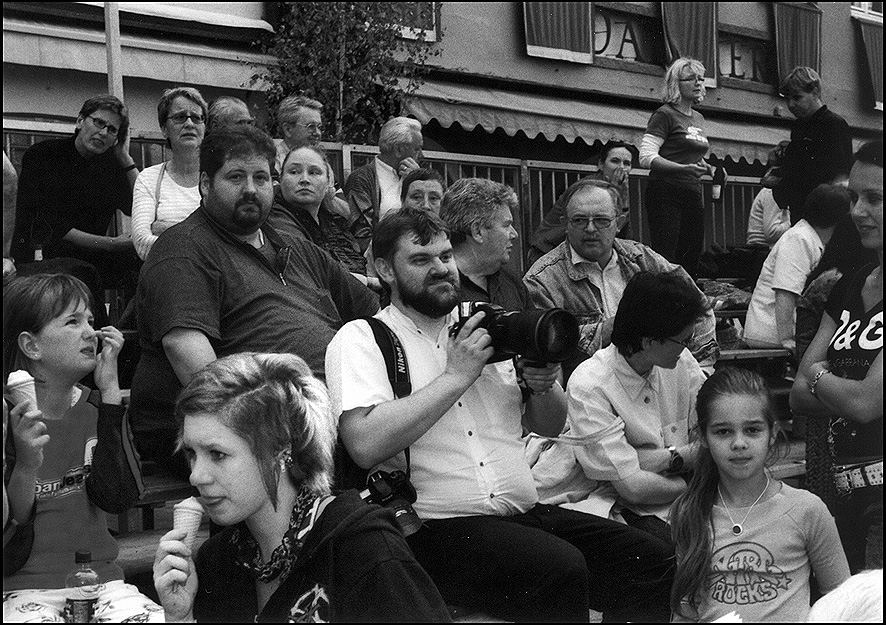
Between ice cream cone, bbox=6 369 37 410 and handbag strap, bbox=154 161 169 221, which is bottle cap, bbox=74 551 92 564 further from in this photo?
handbag strap, bbox=154 161 169 221

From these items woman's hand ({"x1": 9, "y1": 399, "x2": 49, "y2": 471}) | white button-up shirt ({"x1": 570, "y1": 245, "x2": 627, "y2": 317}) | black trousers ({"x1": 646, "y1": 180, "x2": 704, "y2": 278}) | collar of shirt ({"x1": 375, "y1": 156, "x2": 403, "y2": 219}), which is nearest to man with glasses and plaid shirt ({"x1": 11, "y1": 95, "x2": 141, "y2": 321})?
collar of shirt ({"x1": 375, "y1": 156, "x2": 403, "y2": 219})

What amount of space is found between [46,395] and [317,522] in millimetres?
978

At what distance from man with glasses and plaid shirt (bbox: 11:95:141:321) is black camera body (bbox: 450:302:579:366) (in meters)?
1.86

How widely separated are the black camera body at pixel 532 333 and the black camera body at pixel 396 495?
38 centimetres

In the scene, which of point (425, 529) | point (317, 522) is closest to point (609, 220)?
point (425, 529)

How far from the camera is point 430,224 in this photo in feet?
10.2

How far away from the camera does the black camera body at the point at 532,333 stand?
282 centimetres

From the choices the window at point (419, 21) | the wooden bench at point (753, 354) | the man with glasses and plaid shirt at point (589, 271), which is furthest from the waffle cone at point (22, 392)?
the window at point (419, 21)

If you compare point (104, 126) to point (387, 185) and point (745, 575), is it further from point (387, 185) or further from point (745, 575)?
point (745, 575)

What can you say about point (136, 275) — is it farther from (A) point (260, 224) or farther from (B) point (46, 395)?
(B) point (46, 395)

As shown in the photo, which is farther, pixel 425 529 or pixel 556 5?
pixel 556 5

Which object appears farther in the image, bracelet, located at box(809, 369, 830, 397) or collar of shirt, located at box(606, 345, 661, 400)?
collar of shirt, located at box(606, 345, 661, 400)

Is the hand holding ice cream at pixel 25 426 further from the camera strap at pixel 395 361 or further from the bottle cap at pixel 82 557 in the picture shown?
the camera strap at pixel 395 361

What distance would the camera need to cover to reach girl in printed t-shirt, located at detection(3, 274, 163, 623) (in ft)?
8.78
